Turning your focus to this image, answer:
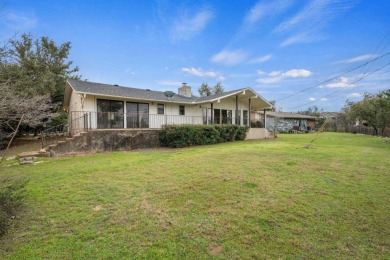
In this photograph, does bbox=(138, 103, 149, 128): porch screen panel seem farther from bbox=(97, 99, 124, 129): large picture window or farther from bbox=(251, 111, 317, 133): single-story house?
bbox=(251, 111, 317, 133): single-story house

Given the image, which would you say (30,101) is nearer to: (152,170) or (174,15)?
(152,170)

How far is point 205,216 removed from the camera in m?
3.55

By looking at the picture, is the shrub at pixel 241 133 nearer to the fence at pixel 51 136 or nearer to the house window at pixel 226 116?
the house window at pixel 226 116

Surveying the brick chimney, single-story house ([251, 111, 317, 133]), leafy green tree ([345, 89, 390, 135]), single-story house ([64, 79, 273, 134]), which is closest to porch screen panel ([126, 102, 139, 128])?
single-story house ([64, 79, 273, 134])

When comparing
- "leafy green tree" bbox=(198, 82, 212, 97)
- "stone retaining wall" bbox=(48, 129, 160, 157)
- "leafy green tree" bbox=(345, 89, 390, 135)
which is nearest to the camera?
"stone retaining wall" bbox=(48, 129, 160, 157)

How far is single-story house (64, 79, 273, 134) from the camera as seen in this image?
12.9 m

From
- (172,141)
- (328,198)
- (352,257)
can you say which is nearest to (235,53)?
(172,141)

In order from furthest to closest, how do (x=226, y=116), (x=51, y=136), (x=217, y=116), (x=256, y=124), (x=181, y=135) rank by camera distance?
(x=256, y=124) → (x=226, y=116) → (x=217, y=116) → (x=51, y=136) → (x=181, y=135)

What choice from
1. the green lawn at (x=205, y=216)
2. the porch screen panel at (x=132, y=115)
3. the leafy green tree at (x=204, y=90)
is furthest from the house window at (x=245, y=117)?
the leafy green tree at (x=204, y=90)

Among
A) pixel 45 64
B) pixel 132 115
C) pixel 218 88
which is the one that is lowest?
pixel 132 115

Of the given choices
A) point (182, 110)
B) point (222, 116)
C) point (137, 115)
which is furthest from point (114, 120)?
point (222, 116)

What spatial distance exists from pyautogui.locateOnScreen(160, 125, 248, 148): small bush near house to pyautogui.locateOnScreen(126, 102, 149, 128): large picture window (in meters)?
2.28

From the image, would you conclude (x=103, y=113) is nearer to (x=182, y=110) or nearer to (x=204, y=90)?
(x=182, y=110)

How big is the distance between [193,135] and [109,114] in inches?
219
